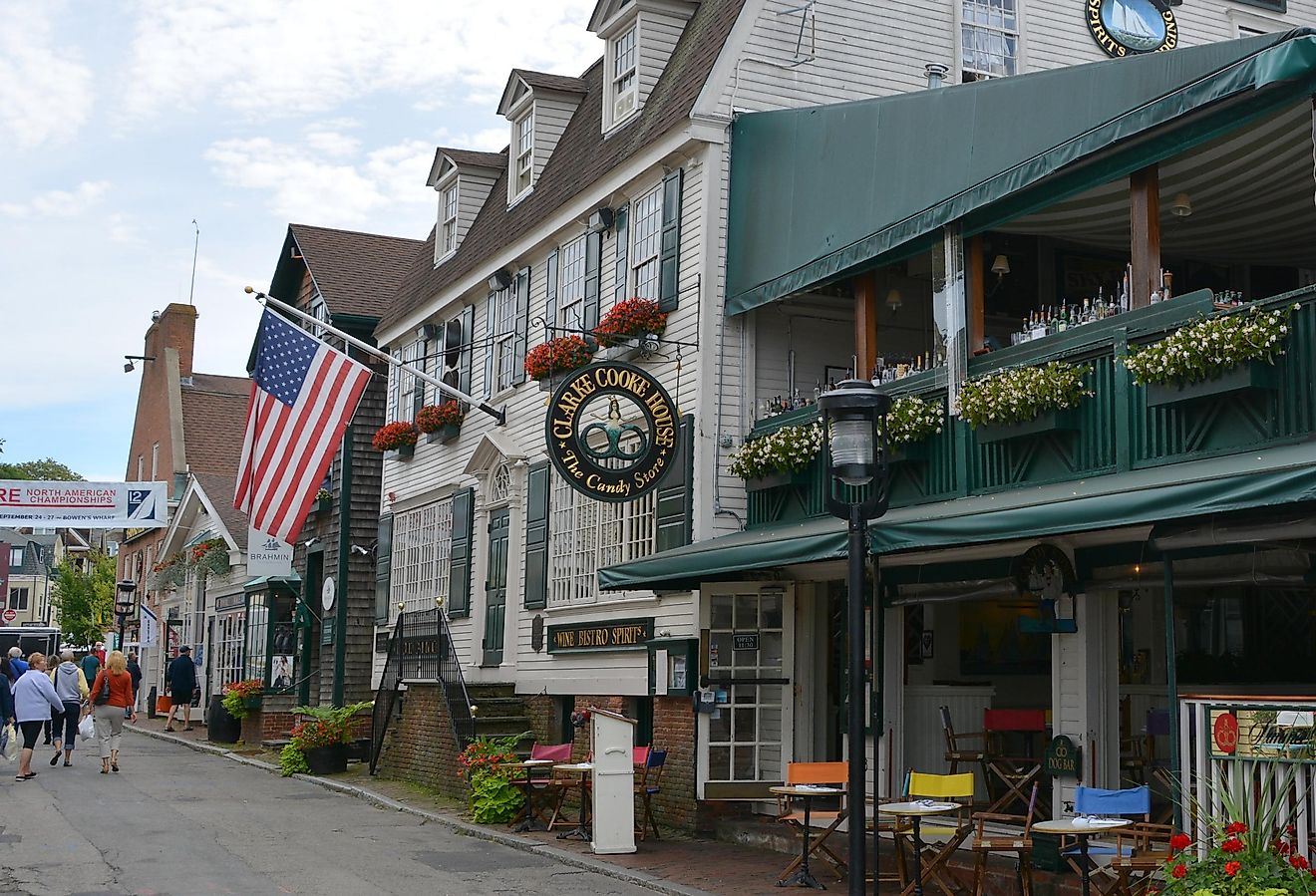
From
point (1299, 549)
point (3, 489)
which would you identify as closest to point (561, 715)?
point (1299, 549)

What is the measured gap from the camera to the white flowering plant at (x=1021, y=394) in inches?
427

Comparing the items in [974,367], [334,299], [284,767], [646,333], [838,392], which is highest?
[334,299]

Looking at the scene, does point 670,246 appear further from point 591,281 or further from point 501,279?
point 501,279

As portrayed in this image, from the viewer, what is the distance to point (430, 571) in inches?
888

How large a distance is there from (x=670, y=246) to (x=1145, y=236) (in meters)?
6.07

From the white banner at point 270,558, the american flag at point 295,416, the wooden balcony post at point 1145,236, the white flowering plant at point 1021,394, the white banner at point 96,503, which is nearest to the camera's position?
the wooden balcony post at point 1145,236

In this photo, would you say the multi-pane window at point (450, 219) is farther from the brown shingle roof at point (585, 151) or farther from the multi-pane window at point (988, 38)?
the multi-pane window at point (988, 38)

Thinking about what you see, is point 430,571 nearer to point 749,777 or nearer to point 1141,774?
point 749,777

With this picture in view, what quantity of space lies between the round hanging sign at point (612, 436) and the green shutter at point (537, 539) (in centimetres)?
373

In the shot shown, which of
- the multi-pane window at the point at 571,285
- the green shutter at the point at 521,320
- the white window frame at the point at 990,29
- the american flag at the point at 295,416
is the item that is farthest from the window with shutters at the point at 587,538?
the white window frame at the point at 990,29

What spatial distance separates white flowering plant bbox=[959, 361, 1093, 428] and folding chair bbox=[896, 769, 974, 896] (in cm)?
265

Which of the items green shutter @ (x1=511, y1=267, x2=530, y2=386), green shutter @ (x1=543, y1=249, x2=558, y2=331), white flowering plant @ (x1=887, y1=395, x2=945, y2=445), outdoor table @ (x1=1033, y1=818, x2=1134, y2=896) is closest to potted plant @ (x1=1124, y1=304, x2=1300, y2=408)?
white flowering plant @ (x1=887, y1=395, x2=945, y2=445)

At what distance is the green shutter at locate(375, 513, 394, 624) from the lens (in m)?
24.3

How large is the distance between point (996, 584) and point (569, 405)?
4447 millimetres
